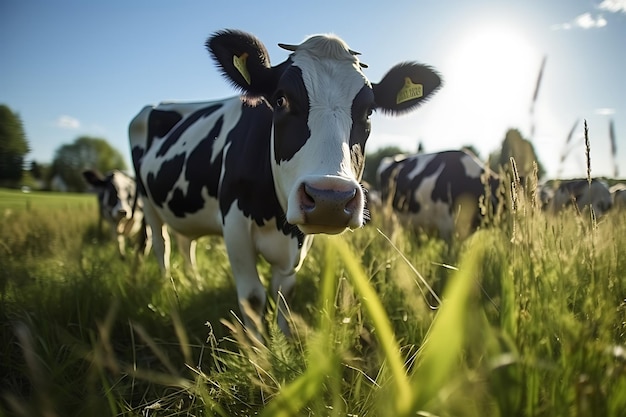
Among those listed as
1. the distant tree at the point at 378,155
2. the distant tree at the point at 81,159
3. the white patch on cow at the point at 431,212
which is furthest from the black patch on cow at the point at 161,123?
the distant tree at the point at 81,159

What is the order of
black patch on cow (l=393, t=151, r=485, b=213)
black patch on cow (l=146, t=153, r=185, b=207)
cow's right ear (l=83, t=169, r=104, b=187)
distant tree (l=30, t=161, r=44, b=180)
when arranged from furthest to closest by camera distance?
1. cow's right ear (l=83, t=169, r=104, b=187)
2. black patch on cow (l=393, t=151, r=485, b=213)
3. distant tree (l=30, t=161, r=44, b=180)
4. black patch on cow (l=146, t=153, r=185, b=207)

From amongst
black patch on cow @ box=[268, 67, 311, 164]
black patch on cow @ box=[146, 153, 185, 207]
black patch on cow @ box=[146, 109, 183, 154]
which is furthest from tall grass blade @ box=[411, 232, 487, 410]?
black patch on cow @ box=[146, 109, 183, 154]

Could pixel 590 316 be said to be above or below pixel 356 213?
below

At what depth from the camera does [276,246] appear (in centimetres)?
296

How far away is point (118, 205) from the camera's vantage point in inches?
347

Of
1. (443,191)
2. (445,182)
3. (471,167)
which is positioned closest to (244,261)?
(443,191)

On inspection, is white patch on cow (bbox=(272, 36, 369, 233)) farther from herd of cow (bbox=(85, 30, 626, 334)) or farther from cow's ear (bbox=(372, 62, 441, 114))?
cow's ear (bbox=(372, 62, 441, 114))

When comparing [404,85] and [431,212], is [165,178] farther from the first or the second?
[431,212]

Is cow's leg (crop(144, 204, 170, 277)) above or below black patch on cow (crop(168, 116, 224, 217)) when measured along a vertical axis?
below

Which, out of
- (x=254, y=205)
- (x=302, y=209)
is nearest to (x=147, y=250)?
(x=254, y=205)

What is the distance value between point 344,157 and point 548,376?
1281mm

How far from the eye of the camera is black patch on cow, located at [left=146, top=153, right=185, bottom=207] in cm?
419

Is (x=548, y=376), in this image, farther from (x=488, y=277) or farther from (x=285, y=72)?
(x=285, y=72)

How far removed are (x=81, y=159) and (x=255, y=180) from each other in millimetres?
70224
